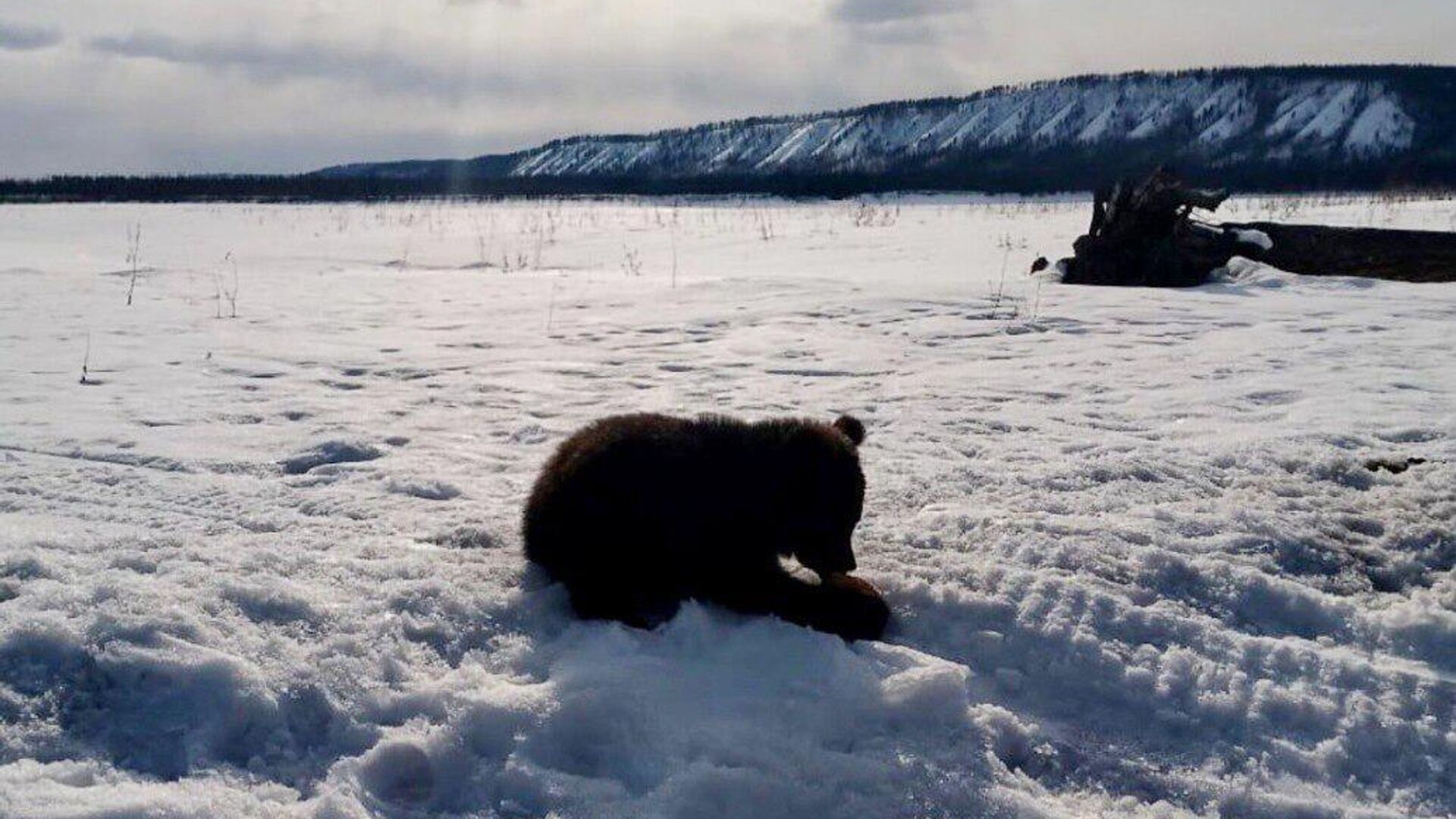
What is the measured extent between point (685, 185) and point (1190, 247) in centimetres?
8089

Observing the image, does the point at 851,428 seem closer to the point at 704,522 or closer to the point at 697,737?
the point at 704,522

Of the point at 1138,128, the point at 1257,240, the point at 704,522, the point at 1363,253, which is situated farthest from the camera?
the point at 1138,128

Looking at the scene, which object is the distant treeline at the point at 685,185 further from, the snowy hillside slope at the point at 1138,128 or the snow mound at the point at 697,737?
the snow mound at the point at 697,737

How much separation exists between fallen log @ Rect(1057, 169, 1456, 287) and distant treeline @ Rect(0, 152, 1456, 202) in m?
41.5

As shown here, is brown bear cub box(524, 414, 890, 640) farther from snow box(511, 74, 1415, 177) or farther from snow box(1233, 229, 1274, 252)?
snow box(511, 74, 1415, 177)

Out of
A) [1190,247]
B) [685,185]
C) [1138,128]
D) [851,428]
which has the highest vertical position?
[1138,128]

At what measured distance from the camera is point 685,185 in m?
91.6

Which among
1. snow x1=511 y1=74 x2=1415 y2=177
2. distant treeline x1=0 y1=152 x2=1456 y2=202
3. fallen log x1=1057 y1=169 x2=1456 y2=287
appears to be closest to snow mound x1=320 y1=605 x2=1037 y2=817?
fallen log x1=1057 y1=169 x2=1456 y2=287

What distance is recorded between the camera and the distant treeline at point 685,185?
203 ft

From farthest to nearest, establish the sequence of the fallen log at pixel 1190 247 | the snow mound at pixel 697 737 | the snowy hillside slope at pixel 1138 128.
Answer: the snowy hillside slope at pixel 1138 128
the fallen log at pixel 1190 247
the snow mound at pixel 697 737

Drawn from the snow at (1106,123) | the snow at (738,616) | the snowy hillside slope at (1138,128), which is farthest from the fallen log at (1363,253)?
the snow at (1106,123)

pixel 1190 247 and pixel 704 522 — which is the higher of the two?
pixel 1190 247

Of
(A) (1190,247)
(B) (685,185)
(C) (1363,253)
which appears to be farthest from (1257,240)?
(B) (685,185)

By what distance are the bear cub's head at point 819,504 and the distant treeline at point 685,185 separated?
53.4 metres
